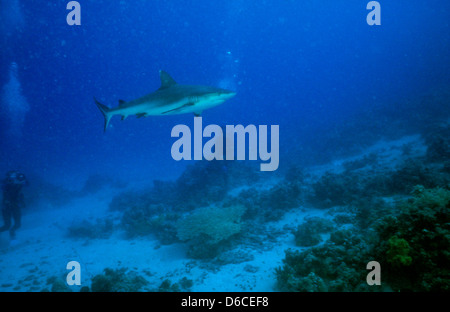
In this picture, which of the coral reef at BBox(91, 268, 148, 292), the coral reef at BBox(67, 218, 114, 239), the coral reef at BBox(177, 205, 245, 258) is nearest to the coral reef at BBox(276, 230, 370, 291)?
the coral reef at BBox(177, 205, 245, 258)

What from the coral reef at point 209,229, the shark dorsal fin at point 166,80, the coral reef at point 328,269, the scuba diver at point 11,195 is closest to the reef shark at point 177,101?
the shark dorsal fin at point 166,80

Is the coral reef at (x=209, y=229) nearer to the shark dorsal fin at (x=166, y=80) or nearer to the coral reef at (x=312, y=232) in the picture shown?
the coral reef at (x=312, y=232)

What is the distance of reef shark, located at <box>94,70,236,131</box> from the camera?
5.83 metres

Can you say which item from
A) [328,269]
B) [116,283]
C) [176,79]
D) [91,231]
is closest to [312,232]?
[328,269]

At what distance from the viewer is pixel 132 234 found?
376 inches

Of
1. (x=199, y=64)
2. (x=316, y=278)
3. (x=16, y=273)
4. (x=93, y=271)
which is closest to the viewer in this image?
(x=316, y=278)

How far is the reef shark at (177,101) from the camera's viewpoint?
19.1ft

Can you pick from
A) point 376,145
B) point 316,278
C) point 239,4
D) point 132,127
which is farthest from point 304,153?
point 132,127

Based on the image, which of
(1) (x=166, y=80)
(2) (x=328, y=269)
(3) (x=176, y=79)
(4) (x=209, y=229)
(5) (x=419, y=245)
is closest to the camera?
(5) (x=419, y=245)

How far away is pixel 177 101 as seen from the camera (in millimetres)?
5992

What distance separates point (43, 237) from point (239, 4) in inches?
5957

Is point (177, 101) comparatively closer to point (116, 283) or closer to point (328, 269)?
point (116, 283)

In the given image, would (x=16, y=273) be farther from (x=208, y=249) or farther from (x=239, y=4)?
(x=239, y=4)

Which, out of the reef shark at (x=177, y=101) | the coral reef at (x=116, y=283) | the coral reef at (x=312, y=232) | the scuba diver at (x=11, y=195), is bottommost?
the coral reef at (x=116, y=283)
